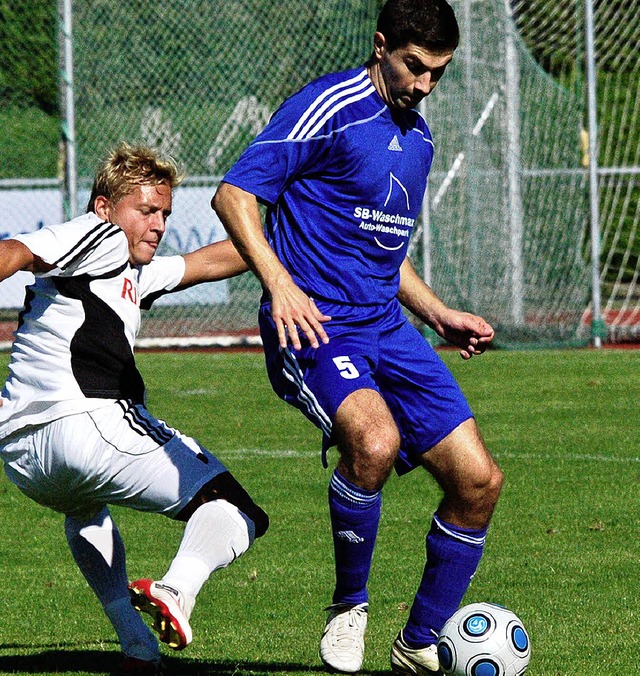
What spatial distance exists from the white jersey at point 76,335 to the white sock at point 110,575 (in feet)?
1.69

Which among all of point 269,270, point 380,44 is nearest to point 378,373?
point 269,270

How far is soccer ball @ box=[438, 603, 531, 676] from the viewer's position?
4176 millimetres

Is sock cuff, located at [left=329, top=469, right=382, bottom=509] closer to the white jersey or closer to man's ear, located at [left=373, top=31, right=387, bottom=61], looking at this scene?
the white jersey

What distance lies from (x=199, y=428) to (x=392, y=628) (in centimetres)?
524

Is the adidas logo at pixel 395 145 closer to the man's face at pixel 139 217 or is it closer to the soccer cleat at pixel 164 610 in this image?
the man's face at pixel 139 217

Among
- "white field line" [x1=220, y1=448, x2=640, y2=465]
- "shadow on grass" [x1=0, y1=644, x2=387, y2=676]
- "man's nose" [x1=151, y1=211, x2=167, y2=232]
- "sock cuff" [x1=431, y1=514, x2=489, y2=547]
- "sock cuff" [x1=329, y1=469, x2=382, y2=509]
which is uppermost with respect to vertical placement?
"man's nose" [x1=151, y1=211, x2=167, y2=232]

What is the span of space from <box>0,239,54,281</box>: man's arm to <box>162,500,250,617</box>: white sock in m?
0.90

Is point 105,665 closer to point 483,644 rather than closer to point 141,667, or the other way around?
point 141,667

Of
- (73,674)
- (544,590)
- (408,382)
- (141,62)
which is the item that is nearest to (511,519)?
(544,590)

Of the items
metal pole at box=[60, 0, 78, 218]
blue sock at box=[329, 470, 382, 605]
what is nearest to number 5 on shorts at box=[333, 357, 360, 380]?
blue sock at box=[329, 470, 382, 605]

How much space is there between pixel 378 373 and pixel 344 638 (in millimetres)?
908

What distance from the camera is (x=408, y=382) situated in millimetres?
4641

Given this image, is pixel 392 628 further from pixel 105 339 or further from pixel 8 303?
pixel 8 303

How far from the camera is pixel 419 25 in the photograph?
14.8 feet
